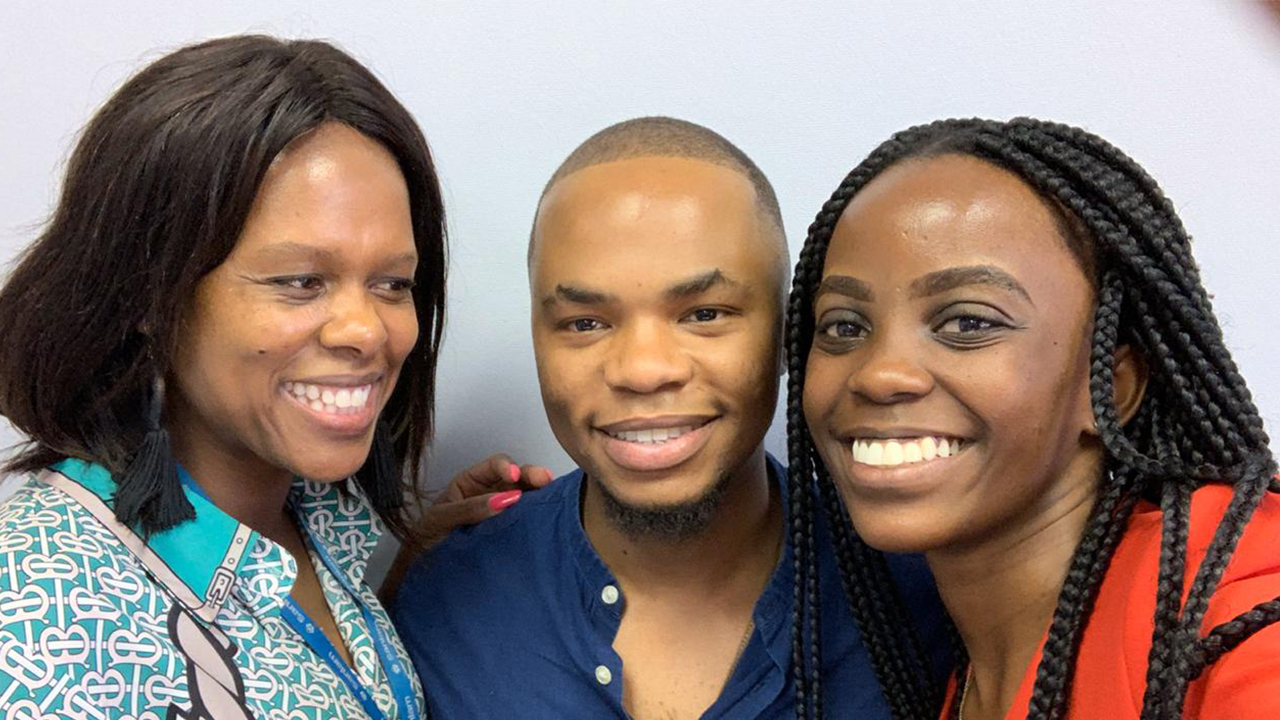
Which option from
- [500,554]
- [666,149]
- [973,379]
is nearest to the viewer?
[973,379]

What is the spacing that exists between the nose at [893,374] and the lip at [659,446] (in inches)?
11.3

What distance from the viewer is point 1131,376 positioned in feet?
3.49

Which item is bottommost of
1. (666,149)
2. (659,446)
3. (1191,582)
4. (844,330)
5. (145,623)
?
(145,623)

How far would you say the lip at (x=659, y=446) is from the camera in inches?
50.8

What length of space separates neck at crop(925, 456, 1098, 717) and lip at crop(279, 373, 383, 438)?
2.16ft

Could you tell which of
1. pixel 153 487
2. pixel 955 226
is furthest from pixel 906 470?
pixel 153 487

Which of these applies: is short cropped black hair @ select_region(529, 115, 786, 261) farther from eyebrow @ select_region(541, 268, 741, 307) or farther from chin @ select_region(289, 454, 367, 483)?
chin @ select_region(289, 454, 367, 483)

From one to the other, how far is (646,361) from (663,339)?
41 mm

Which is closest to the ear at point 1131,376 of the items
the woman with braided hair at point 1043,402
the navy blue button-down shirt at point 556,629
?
the woman with braided hair at point 1043,402

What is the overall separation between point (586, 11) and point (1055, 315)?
0.98 m

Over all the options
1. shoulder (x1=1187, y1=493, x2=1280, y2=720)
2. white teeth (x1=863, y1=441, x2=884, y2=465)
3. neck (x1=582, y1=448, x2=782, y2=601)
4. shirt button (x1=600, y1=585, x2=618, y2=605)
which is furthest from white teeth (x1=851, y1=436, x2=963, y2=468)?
shirt button (x1=600, y1=585, x2=618, y2=605)

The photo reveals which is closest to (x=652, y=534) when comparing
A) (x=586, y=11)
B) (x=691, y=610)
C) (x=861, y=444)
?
(x=691, y=610)

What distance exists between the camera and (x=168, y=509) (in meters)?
1.18

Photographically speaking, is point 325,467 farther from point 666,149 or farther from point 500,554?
point 666,149
